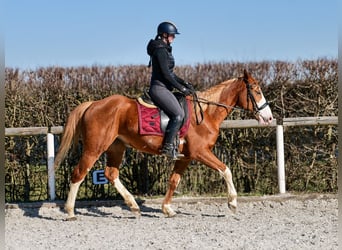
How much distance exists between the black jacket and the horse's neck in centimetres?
59

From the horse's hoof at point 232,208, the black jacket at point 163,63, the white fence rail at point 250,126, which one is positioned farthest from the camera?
the white fence rail at point 250,126

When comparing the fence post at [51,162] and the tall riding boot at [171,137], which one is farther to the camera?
the fence post at [51,162]

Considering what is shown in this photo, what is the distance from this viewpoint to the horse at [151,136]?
787cm

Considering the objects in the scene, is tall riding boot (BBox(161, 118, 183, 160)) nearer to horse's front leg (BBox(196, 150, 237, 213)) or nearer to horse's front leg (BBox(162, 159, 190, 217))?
horse's front leg (BBox(196, 150, 237, 213))

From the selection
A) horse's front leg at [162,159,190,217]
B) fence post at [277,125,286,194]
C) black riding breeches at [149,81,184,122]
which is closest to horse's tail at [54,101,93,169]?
black riding breeches at [149,81,184,122]

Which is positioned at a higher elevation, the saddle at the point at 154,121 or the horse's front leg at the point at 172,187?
the saddle at the point at 154,121

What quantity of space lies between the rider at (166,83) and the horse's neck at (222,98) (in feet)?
1.71

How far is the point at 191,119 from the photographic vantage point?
26.2ft

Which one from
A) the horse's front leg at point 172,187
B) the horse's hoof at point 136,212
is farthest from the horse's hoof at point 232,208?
the horse's hoof at point 136,212

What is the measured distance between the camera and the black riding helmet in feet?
A: 25.3

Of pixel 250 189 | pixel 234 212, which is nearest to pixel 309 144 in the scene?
pixel 250 189

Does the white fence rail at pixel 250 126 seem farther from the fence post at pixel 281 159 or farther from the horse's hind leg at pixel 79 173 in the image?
the horse's hind leg at pixel 79 173

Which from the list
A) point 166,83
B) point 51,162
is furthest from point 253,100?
point 51,162

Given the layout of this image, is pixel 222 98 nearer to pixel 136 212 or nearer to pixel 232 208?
pixel 232 208
